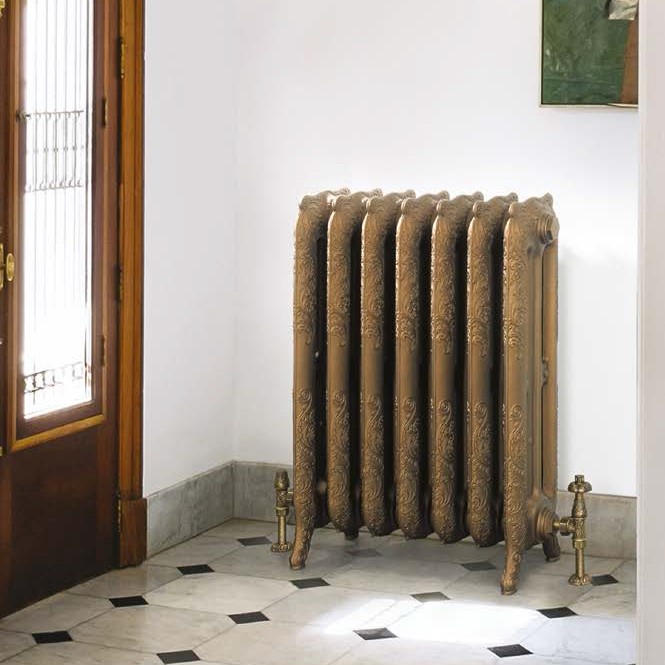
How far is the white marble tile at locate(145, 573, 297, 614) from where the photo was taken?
11.2ft

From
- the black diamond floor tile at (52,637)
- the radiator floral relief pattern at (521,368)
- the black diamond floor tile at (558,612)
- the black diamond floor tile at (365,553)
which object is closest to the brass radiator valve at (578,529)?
the radiator floral relief pattern at (521,368)

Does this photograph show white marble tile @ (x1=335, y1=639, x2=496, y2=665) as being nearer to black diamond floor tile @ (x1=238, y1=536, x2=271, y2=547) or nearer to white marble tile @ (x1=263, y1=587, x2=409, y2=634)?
white marble tile @ (x1=263, y1=587, x2=409, y2=634)

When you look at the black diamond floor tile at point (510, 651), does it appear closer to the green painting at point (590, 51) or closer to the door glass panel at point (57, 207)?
the door glass panel at point (57, 207)

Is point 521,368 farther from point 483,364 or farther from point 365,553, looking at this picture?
point 365,553

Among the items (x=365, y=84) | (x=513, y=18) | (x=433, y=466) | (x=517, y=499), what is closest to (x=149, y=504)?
(x=433, y=466)

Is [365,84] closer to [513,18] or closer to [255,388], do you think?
[513,18]

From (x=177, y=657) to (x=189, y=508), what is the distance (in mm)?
1163

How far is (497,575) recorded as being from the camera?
3709 millimetres

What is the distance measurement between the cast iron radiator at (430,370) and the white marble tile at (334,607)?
25cm

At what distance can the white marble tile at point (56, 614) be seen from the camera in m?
3.23

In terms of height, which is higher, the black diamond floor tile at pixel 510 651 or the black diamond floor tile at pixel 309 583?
the black diamond floor tile at pixel 309 583

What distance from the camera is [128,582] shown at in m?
3.65

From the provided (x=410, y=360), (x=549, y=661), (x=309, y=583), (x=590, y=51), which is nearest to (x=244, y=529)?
(x=309, y=583)

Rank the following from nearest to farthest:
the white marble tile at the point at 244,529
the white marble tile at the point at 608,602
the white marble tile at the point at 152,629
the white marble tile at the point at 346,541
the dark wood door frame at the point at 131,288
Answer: the white marble tile at the point at 152,629 < the white marble tile at the point at 608,602 < the dark wood door frame at the point at 131,288 < the white marble tile at the point at 346,541 < the white marble tile at the point at 244,529
